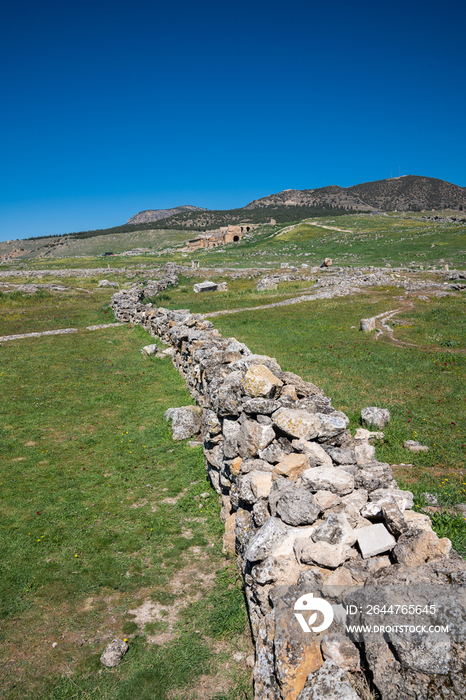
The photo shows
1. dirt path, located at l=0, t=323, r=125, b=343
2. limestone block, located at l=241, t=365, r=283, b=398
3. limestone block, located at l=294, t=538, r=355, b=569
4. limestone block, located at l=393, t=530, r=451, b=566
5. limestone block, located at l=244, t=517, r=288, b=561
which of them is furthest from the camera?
dirt path, located at l=0, t=323, r=125, b=343

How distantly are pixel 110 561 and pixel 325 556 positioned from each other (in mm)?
4638

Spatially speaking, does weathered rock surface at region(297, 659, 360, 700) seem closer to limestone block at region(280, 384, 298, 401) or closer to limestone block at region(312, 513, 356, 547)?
limestone block at region(312, 513, 356, 547)

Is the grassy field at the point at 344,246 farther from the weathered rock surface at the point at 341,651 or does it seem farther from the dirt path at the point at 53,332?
the weathered rock surface at the point at 341,651

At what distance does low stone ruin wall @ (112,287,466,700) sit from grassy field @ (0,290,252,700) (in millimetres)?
736

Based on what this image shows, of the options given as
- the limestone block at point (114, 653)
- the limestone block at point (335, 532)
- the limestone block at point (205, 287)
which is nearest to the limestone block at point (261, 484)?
the limestone block at point (335, 532)

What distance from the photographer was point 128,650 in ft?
18.0

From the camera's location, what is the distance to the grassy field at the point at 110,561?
5.17 metres

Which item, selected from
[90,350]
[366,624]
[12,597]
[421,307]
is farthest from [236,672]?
[421,307]

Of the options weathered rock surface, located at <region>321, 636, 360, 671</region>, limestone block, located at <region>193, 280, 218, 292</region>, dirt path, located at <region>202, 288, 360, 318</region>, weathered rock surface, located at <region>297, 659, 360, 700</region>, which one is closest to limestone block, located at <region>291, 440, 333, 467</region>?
weathered rock surface, located at <region>321, 636, 360, 671</region>

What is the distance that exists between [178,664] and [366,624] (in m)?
3.13

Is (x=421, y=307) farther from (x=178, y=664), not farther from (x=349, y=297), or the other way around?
(x=178, y=664)

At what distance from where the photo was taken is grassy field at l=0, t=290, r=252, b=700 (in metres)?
5.17

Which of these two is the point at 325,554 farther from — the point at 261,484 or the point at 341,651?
the point at 261,484

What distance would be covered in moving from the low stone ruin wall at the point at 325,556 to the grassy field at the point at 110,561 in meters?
0.74
